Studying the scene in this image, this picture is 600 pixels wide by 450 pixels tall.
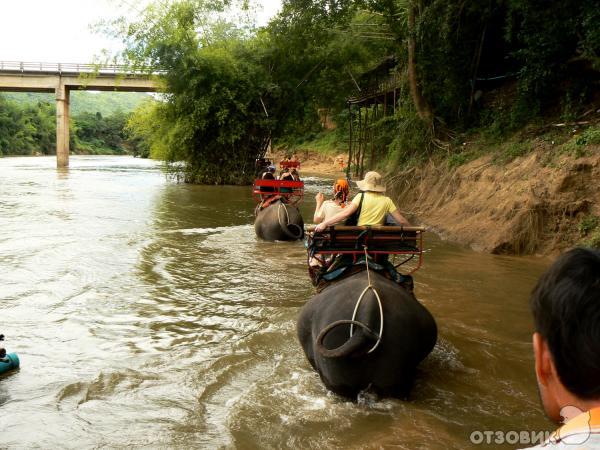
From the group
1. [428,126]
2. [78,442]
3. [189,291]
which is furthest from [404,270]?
[428,126]

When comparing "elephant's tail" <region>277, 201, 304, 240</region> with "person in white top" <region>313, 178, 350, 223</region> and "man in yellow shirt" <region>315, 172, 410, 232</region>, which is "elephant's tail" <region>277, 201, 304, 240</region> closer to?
"person in white top" <region>313, 178, 350, 223</region>

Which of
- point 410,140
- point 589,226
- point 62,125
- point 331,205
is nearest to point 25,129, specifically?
point 62,125

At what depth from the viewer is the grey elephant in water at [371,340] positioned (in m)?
4.55

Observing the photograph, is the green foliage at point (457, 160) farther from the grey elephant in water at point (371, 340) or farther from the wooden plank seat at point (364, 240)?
the grey elephant in water at point (371, 340)

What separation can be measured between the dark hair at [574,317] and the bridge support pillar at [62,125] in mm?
50929

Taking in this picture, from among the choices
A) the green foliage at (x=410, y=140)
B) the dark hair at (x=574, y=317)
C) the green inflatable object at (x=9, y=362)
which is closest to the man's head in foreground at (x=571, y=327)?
the dark hair at (x=574, y=317)

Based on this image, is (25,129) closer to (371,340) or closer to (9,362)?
(9,362)

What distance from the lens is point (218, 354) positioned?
6.29 m

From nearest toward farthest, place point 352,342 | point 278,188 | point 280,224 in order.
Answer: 1. point 352,342
2. point 280,224
3. point 278,188

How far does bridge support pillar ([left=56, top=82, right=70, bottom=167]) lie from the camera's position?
47344mm

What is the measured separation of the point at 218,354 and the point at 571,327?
5363 millimetres

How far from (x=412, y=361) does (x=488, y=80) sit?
45.6 feet

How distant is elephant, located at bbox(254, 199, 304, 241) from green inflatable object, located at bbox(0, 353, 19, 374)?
8190 millimetres

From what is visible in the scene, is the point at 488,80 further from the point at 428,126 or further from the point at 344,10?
the point at 344,10
